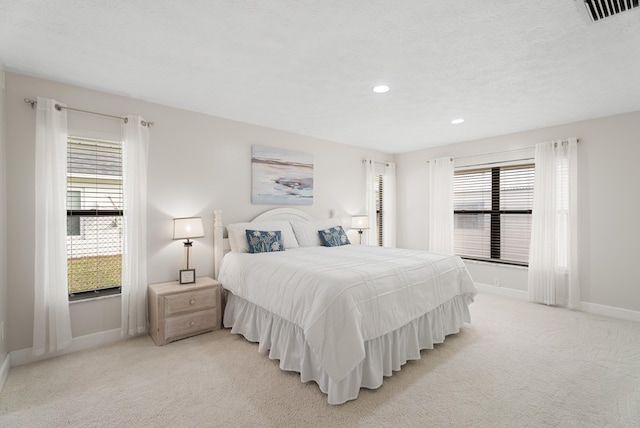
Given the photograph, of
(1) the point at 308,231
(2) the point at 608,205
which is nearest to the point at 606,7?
(2) the point at 608,205

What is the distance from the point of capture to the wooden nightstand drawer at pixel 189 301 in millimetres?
2924

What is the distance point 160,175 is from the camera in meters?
3.31

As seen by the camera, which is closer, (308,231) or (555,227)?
(555,227)

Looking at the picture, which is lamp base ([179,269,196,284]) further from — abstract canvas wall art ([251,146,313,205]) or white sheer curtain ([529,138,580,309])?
white sheer curtain ([529,138,580,309])

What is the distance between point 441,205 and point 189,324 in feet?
14.3

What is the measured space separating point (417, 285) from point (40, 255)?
3311 mm

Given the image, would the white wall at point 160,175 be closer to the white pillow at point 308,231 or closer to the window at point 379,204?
the white pillow at point 308,231

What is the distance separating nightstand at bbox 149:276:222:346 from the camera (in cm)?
290

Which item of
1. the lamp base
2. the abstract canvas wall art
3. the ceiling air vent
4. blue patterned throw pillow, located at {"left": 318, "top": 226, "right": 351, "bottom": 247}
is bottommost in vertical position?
the lamp base

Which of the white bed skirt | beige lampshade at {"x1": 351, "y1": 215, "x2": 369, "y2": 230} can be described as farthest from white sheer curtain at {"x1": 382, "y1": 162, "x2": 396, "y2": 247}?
the white bed skirt

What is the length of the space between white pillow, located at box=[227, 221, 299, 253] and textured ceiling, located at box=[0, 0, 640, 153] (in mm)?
1388

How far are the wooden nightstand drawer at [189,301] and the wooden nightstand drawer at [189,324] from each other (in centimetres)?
6

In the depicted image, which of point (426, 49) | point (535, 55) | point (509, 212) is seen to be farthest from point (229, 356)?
point (509, 212)

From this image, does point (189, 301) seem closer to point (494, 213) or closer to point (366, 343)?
point (366, 343)
